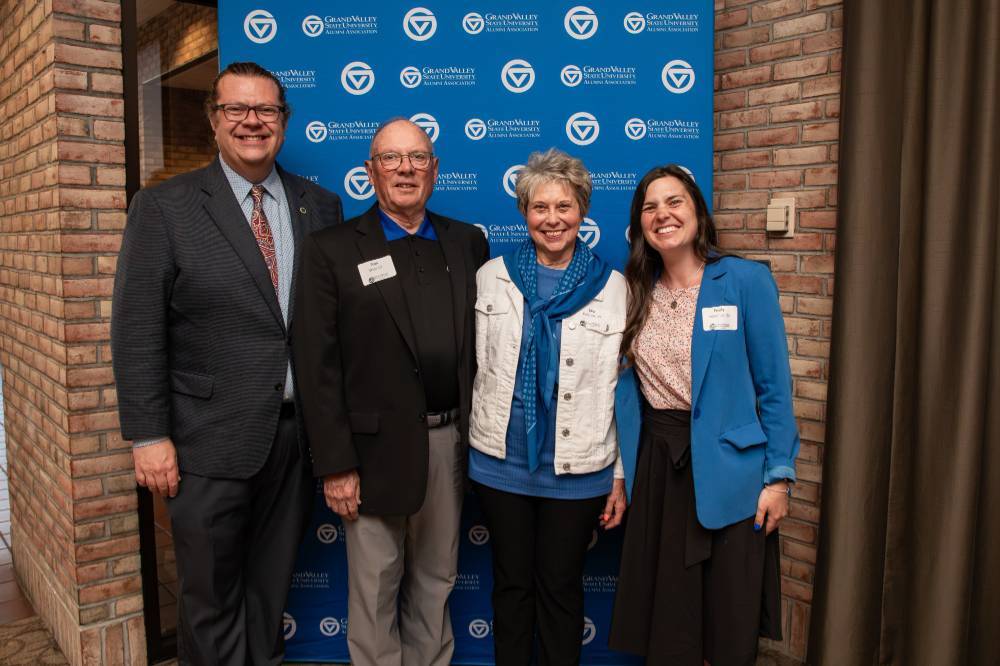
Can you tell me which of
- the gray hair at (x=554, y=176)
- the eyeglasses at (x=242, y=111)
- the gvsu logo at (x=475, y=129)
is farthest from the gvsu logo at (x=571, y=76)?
the eyeglasses at (x=242, y=111)

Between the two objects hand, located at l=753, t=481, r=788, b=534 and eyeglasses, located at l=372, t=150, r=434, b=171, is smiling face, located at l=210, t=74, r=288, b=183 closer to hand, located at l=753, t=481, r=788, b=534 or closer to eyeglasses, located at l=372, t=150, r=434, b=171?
eyeglasses, located at l=372, t=150, r=434, b=171

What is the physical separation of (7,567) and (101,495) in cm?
164

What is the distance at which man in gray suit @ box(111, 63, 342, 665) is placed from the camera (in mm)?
1974

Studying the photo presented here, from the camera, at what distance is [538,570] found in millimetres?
2162

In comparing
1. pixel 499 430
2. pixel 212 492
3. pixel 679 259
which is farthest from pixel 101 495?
pixel 679 259

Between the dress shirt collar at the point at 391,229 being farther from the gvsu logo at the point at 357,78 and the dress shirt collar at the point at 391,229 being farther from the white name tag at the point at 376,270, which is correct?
the gvsu logo at the point at 357,78

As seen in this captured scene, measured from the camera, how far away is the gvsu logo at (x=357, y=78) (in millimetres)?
2596

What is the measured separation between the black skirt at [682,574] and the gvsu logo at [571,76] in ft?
4.14

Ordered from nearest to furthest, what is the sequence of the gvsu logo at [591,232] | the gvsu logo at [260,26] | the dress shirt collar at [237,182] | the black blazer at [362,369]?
1. the black blazer at [362,369]
2. the dress shirt collar at [237,182]
3. the gvsu logo at [260,26]
4. the gvsu logo at [591,232]

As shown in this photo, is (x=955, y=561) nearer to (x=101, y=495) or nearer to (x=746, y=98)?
(x=746, y=98)

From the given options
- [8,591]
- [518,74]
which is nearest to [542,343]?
[518,74]

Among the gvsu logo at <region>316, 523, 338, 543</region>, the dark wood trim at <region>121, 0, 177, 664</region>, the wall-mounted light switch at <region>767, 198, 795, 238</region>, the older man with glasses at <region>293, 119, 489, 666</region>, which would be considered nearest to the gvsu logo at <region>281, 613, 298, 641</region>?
the gvsu logo at <region>316, 523, 338, 543</region>

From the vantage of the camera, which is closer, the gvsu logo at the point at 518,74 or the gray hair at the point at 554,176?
the gray hair at the point at 554,176

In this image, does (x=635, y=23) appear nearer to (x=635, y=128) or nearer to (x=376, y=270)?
(x=635, y=128)
